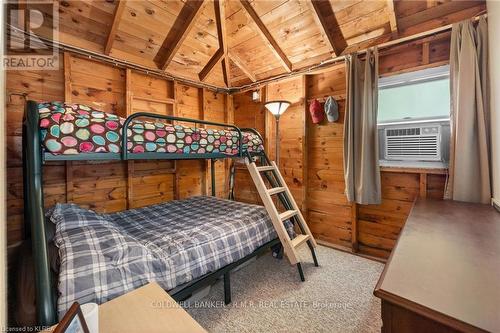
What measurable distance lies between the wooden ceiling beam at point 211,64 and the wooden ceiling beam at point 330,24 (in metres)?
1.38

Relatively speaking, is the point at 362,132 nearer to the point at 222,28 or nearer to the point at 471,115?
the point at 471,115

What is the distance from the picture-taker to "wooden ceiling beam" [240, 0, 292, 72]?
2584 mm

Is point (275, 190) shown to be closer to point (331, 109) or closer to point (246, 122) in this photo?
point (331, 109)

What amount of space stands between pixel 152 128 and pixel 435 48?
9.37 feet

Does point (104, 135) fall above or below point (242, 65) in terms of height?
below

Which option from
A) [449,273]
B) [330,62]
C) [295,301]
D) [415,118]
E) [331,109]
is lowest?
[295,301]

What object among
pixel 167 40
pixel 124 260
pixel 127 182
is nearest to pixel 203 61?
pixel 167 40

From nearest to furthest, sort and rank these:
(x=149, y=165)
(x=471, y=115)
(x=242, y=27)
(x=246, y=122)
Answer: (x=471, y=115)
(x=242, y=27)
(x=149, y=165)
(x=246, y=122)

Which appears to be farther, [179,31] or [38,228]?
[179,31]

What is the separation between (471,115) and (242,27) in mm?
2643

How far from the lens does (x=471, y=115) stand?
1870mm

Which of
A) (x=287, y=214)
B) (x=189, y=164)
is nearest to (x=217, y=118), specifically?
(x=189, y=164)

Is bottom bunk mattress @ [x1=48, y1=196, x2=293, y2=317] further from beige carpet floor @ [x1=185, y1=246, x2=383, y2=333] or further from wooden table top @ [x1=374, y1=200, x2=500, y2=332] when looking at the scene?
wooden table top @ [x1=374, y1=200, x2=500, y2=332]

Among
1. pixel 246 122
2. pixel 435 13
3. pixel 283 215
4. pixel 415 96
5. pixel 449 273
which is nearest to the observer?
pixel 449 273
